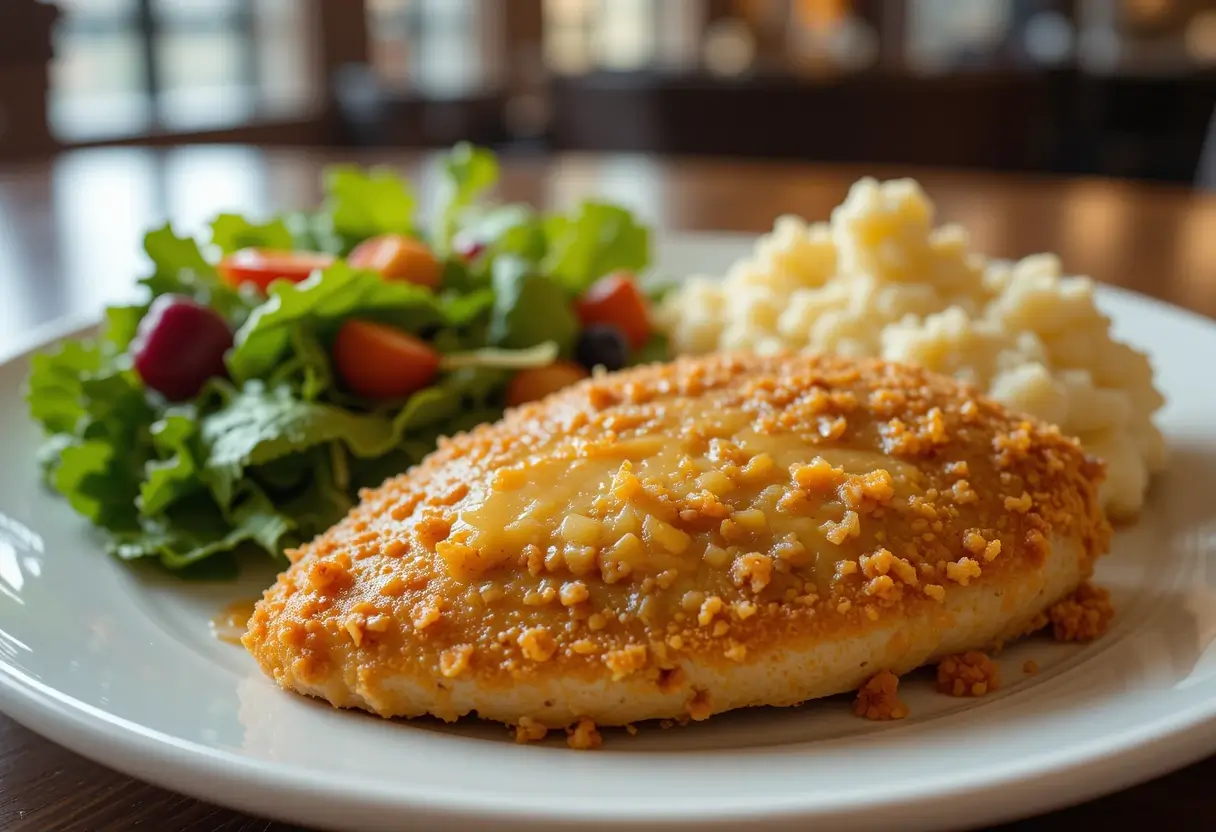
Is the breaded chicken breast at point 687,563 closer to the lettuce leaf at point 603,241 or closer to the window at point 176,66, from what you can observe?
the lettuce leaf at point 603,241

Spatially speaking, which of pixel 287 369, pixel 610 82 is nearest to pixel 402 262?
pixel 287 369

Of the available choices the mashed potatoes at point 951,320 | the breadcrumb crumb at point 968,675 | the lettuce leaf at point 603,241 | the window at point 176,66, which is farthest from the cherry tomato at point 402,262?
the window at point 176,66

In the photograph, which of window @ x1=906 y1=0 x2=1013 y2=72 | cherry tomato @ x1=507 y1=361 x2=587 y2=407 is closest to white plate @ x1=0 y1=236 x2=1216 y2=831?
cherry tomato @ x1=507 y1=361 x2=587 y2=407

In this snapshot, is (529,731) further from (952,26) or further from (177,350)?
(952,26)

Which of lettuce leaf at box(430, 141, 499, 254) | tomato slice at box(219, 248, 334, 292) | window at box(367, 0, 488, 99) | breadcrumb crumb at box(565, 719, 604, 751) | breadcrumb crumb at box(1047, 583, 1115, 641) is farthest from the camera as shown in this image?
window at box(367, 0, 488, 99)

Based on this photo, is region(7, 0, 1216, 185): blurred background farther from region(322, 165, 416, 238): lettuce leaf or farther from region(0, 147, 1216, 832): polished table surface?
region(322, 165, 416, 238): lettuce leaf

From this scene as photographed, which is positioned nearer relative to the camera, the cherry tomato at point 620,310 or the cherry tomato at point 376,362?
the cherry tomato at point 376,362
